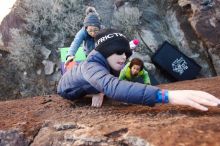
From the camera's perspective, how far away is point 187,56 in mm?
8422

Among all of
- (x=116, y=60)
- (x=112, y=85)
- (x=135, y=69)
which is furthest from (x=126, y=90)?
(x=135, y=69)

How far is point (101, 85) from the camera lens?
2.92 metres

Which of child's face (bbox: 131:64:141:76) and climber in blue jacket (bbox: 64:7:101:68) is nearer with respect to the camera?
climber in blue jacket (bbox: 64:7:101:68)

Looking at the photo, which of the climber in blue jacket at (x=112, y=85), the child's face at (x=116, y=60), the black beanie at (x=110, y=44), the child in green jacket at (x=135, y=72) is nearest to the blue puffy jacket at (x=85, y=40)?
the child in green jacket at (x=135, y=72)

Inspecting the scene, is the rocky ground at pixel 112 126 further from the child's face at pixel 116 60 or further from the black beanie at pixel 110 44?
the black beanie at pixel 110 44

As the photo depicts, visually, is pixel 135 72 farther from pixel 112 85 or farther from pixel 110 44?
pixel 112 85

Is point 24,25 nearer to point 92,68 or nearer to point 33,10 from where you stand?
point 33,10

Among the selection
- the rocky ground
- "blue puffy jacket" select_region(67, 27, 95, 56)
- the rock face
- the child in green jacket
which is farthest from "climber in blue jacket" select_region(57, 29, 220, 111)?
the rock face

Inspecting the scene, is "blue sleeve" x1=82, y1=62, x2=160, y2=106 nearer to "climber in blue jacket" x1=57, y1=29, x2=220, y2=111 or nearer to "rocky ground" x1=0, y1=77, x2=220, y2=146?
"climber in blue jacket" x1=57, y1=29, x2=220, y2=111

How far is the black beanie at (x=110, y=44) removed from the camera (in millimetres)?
3350

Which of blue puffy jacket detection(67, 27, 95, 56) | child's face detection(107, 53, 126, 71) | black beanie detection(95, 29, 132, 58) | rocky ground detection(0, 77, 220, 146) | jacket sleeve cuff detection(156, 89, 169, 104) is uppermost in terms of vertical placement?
blue puffy jacket detection(67, 27, 95, 56)

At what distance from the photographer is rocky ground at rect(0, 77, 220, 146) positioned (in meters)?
2.24

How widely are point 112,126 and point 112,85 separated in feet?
1.22

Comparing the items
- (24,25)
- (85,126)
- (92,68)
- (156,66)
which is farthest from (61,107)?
(24,25)
